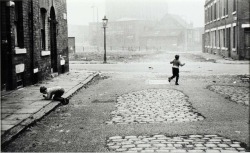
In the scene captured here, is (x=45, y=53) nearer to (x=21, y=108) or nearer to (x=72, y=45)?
(x=21, y=108)

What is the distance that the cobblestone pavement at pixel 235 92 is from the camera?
10136mm

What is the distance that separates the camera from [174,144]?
5527 millimetres

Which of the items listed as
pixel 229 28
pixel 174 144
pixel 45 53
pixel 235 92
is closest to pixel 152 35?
pixel 229 28

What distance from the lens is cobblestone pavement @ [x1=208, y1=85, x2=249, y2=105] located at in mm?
10136

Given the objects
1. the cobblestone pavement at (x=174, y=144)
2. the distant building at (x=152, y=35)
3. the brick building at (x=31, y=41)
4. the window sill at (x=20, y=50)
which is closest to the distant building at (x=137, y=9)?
the distant building at (x=152, y=35)

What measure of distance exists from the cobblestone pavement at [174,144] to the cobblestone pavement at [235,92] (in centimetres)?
413

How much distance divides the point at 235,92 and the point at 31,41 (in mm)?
7463

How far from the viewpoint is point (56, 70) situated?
17.6 metres

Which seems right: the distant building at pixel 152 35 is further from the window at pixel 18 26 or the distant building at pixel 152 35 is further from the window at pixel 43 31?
the window at pixel 18 26

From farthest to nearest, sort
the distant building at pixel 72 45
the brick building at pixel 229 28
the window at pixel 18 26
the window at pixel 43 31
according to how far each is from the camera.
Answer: the distant building at pixel 72 45, the brick building at pixel 229 28, the window at pixel 43 31, the window at pixel 18 26

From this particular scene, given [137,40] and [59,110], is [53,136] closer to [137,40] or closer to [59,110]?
[59,110]

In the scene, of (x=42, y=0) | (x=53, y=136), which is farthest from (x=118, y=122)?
(x=42, y=0)

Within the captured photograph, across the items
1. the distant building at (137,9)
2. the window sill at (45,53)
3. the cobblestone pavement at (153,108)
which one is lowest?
the cobblestone pavement at (153,108)

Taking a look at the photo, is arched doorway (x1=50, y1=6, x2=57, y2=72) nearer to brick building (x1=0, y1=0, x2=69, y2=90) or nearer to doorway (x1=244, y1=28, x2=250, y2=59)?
brick building (x1=0, y1=0, x2=69, y2=90)
